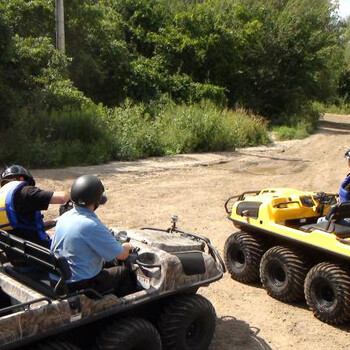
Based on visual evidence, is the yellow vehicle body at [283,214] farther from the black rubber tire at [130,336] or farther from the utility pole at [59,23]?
the utility pole at [59,23]

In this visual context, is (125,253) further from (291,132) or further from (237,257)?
(291,132)

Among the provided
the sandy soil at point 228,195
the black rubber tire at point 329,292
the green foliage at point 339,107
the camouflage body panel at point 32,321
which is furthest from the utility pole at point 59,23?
the green foliage at point 339,107

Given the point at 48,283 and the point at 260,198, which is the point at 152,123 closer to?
the point at 260,198

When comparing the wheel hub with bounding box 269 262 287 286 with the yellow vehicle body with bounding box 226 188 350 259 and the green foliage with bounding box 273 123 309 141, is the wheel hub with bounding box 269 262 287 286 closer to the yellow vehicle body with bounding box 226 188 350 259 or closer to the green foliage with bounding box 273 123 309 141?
the yellow vehicle body with bounding box 226 188 350 259

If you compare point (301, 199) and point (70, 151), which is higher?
point (301, 199)

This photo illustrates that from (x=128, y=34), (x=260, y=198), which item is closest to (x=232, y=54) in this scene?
(x=128, y=34)

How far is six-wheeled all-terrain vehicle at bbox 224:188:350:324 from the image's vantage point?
543 centimetres

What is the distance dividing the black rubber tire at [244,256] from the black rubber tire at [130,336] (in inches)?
97.2

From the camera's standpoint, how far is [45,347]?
Result: 3652mm

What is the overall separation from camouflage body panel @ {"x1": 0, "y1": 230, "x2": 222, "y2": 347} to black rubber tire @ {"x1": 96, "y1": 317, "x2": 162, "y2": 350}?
0.13 metres

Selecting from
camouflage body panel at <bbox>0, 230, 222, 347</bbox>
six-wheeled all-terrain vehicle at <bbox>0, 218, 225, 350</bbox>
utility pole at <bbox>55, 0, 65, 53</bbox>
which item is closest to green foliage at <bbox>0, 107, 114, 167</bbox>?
utility pole at <bbox>55, 0, 65, 53</bbox>

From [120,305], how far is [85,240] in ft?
1.68

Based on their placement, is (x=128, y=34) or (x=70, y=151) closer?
(x=70, y=151)

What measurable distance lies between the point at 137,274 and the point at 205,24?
72.0 ft
